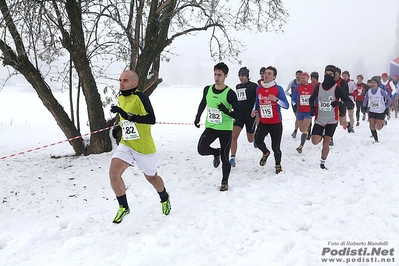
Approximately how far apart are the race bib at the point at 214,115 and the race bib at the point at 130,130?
4.73 ft

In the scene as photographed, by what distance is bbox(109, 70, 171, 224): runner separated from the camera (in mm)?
3668

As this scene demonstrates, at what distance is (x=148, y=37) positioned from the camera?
737 cm

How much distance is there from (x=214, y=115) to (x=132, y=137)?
151 centimetres

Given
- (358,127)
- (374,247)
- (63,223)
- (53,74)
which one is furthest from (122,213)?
(358,127)

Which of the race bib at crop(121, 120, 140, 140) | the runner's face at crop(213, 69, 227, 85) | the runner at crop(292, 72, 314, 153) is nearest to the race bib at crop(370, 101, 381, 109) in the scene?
the runner at crop(292, 72, 314, 153)

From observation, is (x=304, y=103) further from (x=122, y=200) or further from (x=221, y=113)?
(x=122, y=200)

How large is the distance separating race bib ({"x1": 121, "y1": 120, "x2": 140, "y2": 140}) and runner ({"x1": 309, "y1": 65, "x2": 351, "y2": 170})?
3612 mm

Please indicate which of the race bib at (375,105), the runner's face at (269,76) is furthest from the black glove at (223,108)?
the race bib at (375,105)

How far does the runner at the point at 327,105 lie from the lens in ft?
18.5

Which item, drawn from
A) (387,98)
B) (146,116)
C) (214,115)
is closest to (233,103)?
(214,115)

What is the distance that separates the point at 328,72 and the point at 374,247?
3.59 metres

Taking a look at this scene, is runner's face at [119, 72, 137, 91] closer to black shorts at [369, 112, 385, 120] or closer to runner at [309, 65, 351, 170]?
runner at [309, 65, 351, 170]

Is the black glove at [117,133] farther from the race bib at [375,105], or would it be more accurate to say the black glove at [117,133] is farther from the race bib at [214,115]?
the race bib at [375,105]

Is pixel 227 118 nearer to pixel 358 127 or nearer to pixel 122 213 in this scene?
pixel 122 213
